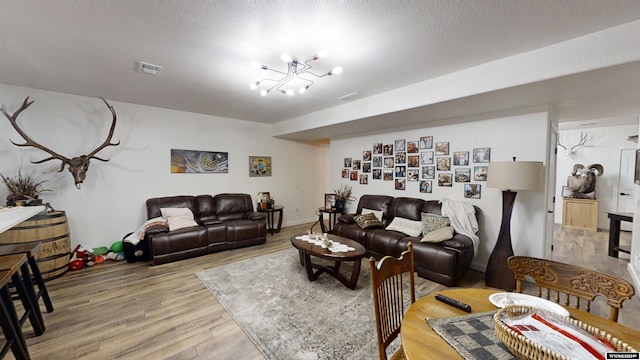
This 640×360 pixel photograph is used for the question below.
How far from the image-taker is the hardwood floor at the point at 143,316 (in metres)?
1.95

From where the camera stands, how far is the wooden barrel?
2857 mm

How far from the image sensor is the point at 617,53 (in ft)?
6.15

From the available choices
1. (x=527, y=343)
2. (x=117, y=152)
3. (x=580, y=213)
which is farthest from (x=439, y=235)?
(x=580, y=213)

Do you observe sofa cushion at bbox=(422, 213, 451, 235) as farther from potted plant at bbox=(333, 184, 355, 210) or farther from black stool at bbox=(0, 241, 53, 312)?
black stool at bbox=(0, 241, 53, 312)

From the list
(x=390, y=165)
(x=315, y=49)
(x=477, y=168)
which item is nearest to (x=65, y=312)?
(x=315, y=49)

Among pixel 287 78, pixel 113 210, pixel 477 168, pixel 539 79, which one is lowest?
pixel 113 210

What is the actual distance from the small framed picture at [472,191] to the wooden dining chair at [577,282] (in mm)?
2414

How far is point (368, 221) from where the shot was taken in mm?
4172

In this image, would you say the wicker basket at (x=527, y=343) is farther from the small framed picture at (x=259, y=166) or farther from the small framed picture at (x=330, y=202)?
the small framed picture at (x=259, y=166)

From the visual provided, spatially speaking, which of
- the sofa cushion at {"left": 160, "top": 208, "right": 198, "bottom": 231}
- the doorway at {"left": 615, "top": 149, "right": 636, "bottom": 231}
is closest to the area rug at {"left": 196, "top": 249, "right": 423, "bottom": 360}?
the sofa cushion at {"left": 160, "top": 208, "right": 198, "bottom": 231}

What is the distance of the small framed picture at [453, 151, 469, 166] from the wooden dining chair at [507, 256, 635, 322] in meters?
2.57

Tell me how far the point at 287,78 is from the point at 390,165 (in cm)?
271

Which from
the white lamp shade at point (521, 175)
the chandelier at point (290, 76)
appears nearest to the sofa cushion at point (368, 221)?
the white lamp shade at point (521, 175)

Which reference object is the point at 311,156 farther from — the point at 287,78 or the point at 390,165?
A: the point at 287,78
